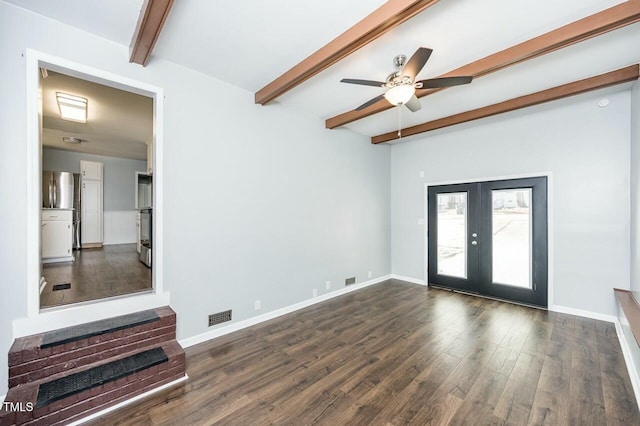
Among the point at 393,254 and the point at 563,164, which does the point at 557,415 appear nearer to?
the point at 563,164

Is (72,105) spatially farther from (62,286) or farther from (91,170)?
(91,170)

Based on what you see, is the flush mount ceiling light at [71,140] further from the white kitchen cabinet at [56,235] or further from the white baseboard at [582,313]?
the white baseboard at [582,313]

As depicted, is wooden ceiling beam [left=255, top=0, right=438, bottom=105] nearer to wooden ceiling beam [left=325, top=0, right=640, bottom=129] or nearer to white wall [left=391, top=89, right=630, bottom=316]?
wooden ceiling beam [left=325, top=0, right=640, bottom=129]

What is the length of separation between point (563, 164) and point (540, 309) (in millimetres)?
2263

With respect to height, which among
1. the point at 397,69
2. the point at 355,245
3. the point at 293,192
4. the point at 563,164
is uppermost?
the point at 397,69

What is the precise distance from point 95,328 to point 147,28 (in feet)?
8.51

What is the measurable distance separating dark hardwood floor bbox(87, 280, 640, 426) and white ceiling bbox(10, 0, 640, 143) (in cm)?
314

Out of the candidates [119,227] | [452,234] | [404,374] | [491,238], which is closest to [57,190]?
[119,227]

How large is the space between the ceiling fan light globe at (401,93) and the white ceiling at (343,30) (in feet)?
1.31

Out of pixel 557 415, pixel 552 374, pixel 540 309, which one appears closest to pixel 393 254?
pixel 540 309

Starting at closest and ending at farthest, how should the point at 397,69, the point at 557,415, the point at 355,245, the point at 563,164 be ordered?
the point at 557,415 → the point at 397,69 → the point at 563,164 → the point at 355,245

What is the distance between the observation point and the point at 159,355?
91.0 inches

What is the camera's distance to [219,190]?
3.22 m

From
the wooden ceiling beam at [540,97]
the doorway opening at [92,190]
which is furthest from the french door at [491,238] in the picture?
the doorway opening at [92,190]
